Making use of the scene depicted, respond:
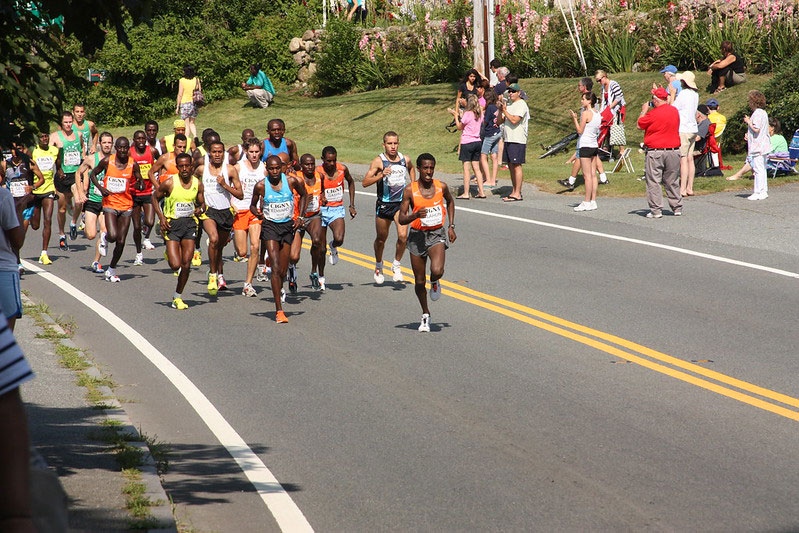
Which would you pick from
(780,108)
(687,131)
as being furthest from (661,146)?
(780,108)

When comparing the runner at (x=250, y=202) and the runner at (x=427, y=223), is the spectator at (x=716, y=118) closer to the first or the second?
the runner at (x=250, y=202)

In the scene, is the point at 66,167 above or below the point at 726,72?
below

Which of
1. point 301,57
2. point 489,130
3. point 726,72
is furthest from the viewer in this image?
point 301,57

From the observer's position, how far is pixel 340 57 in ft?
131

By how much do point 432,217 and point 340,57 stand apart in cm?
2899

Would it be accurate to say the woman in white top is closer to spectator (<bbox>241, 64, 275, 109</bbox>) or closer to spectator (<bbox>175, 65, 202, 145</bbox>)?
spectator (<bbox>175, 65, 202, 145</bbox>)

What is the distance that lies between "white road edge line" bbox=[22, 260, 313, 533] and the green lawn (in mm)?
11384

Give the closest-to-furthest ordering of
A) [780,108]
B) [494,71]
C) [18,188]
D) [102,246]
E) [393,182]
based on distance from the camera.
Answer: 1. [393,182]
2. [102,246]
3. [18,188]
4. [780,108]
5. [494,71]

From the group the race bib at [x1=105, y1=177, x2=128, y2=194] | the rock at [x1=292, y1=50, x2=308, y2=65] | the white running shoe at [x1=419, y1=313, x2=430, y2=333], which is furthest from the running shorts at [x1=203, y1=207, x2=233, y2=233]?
the rock at [x1=292, y1=50, x2=308, y2=65]

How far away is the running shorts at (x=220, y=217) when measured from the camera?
14453 millimetres

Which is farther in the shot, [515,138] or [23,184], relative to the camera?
[515,138]

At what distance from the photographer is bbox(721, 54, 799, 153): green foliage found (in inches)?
859

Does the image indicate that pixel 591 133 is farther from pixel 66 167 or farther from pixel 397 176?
pixel 66 167

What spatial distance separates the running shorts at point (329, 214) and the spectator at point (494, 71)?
10.7m
